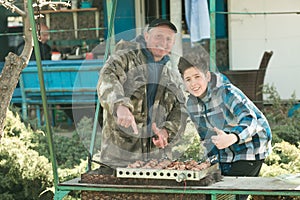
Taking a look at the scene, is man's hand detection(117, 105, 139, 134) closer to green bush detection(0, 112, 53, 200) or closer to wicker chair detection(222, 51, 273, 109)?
green bush detection(0, 112, 53, 200)

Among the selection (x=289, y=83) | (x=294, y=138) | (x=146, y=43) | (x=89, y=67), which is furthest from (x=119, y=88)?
(x=289, y=83)

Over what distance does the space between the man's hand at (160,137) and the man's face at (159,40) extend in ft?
1.42

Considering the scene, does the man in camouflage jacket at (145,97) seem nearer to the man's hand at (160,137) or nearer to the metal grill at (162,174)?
the man's hand at (160,137)

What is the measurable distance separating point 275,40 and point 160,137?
8.57 metres

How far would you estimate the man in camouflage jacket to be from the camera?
5004mm

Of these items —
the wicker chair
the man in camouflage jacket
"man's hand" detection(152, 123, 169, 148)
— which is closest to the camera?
the man in camouflage jacket

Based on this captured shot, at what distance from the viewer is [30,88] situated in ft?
41.4

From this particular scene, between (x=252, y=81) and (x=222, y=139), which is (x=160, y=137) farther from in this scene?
(x=252, y=81)

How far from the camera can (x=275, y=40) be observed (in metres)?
13.4

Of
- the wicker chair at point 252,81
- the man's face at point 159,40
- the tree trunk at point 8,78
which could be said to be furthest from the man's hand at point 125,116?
the wicker chair at point 252,81

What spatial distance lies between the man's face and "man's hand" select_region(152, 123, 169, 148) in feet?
1.42

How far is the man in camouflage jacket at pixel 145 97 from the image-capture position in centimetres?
500

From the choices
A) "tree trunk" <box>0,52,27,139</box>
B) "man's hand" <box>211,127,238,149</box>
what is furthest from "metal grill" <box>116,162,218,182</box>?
"tree trunk" <box>0,52,27,139</box>

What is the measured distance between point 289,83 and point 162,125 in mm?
8402
